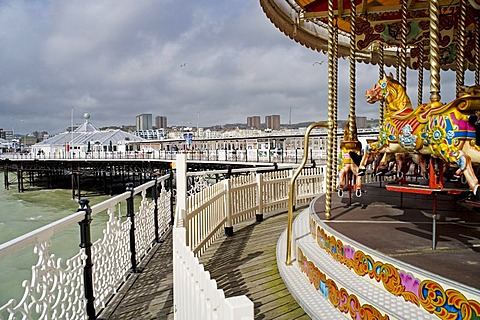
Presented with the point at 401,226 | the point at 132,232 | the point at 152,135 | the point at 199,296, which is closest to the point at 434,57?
the point at 401,226

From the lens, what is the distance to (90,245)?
3982mm

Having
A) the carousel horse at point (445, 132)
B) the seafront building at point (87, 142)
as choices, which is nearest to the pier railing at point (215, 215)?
the carousel horse at point (445, 132)

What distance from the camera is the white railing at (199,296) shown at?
1.74 metres

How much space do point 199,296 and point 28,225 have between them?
24.5 meters

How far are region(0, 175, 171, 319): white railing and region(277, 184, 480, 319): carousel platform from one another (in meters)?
2.18

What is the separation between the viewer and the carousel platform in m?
2.93

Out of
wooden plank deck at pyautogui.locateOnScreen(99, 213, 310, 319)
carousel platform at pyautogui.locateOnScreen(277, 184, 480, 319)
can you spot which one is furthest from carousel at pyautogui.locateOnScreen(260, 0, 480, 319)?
wooden plank deck at pyautogui.locateOnScreen(99, 213, 310, 319)

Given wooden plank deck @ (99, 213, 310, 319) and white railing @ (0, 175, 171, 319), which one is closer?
white railing @ (0, 175, 171, 319)

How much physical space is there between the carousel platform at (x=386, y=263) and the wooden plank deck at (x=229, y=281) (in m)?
0.21

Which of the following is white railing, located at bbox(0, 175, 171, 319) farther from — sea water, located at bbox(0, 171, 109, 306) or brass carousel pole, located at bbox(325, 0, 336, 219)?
brass carousel pole, located at bbox(325, 0, 336, 219)

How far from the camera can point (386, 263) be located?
3.36 meters

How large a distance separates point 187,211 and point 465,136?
11.7 feet

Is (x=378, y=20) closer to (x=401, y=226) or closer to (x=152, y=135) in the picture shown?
(x=401, y=226)

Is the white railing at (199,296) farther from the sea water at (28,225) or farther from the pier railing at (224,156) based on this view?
the pier railing at (224,156)
